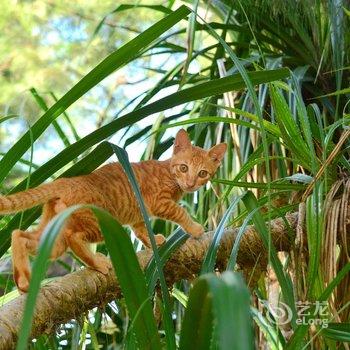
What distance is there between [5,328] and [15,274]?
239 mm

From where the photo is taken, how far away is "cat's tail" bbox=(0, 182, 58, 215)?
1.33m

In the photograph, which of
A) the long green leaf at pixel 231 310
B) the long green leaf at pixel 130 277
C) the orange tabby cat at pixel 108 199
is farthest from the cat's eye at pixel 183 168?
the long green leaf at pixel 231 310

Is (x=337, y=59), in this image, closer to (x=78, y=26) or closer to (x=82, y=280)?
(x=82, y=280)

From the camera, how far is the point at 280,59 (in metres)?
2.42

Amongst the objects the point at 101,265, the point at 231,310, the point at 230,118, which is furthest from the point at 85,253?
the point at 231,310

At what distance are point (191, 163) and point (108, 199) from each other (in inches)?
15.0

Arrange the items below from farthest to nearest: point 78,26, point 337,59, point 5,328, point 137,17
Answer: point 78,26 → point 137,17 → point 337,59 → point 5,328

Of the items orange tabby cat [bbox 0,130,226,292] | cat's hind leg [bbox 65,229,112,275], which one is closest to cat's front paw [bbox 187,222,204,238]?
orange tabby cat [bbox 0,130,226,292]

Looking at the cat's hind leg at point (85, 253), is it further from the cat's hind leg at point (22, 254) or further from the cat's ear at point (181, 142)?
the cat's ear at point (181, 142)

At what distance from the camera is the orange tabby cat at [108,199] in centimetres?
133

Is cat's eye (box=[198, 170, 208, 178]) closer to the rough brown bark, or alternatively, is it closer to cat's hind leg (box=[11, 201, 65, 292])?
the rough brown bark

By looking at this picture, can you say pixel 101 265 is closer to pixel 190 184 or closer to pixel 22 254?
pixel 22 254

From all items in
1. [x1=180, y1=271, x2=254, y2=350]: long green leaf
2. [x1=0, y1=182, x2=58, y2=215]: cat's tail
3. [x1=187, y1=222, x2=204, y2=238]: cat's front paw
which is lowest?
[x1=180, y1=271, x2=254, y2=350]: long green leaf

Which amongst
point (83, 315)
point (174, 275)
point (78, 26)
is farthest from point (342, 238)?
point (78, 26)
